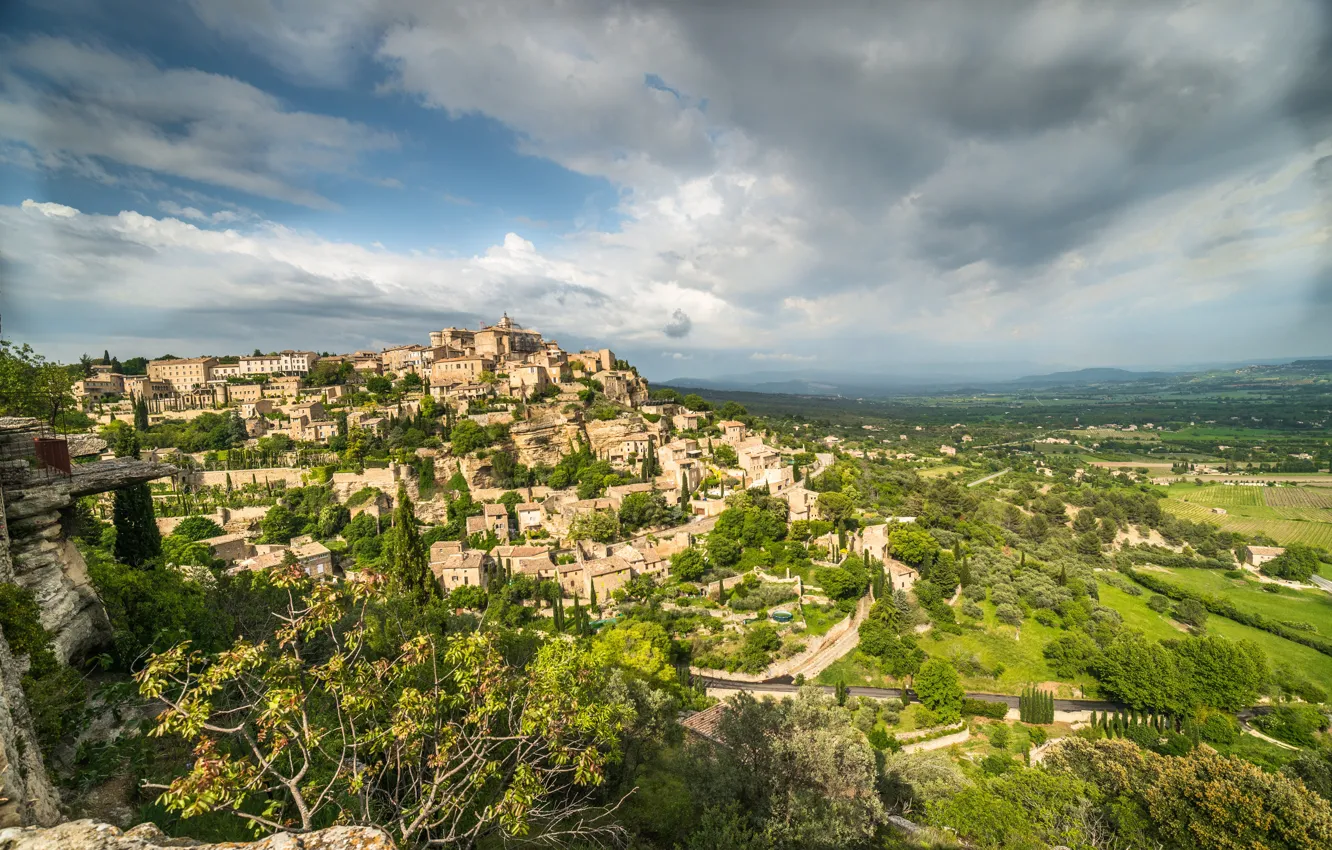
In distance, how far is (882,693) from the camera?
86.2ft

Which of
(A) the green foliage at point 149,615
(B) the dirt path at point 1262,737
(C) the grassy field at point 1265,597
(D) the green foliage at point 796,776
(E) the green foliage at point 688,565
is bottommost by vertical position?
(C) the grassy field at point 1265,597

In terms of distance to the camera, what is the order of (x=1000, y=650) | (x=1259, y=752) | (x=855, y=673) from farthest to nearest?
1. (x=1000, y=650)
2. (x=855, y=673)
3. (x=1259, y=752)

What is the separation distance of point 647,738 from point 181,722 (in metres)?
11.0

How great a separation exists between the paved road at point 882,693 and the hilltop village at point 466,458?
8.53m

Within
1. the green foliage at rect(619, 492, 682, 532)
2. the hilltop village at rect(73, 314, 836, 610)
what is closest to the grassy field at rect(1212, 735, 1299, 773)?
the hilltop village at rect(73, 314, 836, 610)

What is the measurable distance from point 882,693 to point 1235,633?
106 feet

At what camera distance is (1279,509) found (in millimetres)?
64688

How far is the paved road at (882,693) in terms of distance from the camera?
2558 centimetres

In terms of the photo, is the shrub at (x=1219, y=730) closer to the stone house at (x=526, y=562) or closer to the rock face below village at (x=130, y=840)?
the stone house at (x=526, y=562)

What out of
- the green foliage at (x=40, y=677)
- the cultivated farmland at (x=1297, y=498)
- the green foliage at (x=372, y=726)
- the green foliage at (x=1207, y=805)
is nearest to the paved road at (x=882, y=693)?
the green foliage at (x=1207, y=805)

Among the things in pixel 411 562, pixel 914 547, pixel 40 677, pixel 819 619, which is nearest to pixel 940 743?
pixel 819 619

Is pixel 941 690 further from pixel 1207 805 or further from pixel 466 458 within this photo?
pixel 466 458

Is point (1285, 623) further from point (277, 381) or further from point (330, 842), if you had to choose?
point (277, 381)

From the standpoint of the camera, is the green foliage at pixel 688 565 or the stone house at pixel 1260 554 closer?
the green foliage at pixel 688 565
